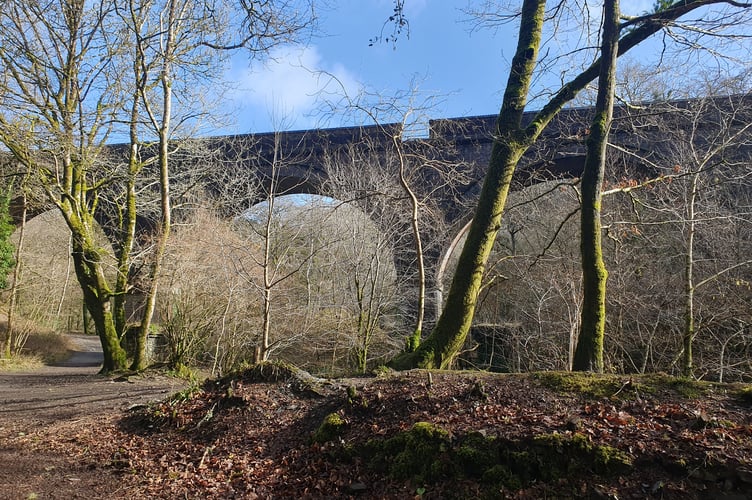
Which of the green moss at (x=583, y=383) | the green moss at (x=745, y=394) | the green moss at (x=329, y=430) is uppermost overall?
the green moss at (x=745, y=394)

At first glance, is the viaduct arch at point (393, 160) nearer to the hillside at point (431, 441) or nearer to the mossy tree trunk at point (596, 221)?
the mossy tree trunk at point (596, 221)

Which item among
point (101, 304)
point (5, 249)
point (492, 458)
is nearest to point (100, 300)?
point (101, 304)

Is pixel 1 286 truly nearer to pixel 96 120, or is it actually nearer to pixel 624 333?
pixel 96 120

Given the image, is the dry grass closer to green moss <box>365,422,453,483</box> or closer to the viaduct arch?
the viaduct arch

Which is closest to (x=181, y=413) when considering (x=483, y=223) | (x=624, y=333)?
(x=483, y=223)

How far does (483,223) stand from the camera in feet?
16.6

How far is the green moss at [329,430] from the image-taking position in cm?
363

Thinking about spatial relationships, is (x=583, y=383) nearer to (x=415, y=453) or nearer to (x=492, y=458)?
(x=492, y=458)

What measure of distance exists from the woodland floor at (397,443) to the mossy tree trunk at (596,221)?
79cm

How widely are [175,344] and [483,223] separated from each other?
265 inches

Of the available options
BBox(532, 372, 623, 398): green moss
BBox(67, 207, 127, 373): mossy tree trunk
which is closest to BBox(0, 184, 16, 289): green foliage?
BBox(67, 207, 127, 373): mossy tree trunk

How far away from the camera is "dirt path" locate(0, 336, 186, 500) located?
Answer: 3.46 meters

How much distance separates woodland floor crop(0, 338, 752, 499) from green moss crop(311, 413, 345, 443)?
24mm

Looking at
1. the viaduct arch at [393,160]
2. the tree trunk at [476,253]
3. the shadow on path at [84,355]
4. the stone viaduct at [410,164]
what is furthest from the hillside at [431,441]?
the shadow on path at [84,355]
